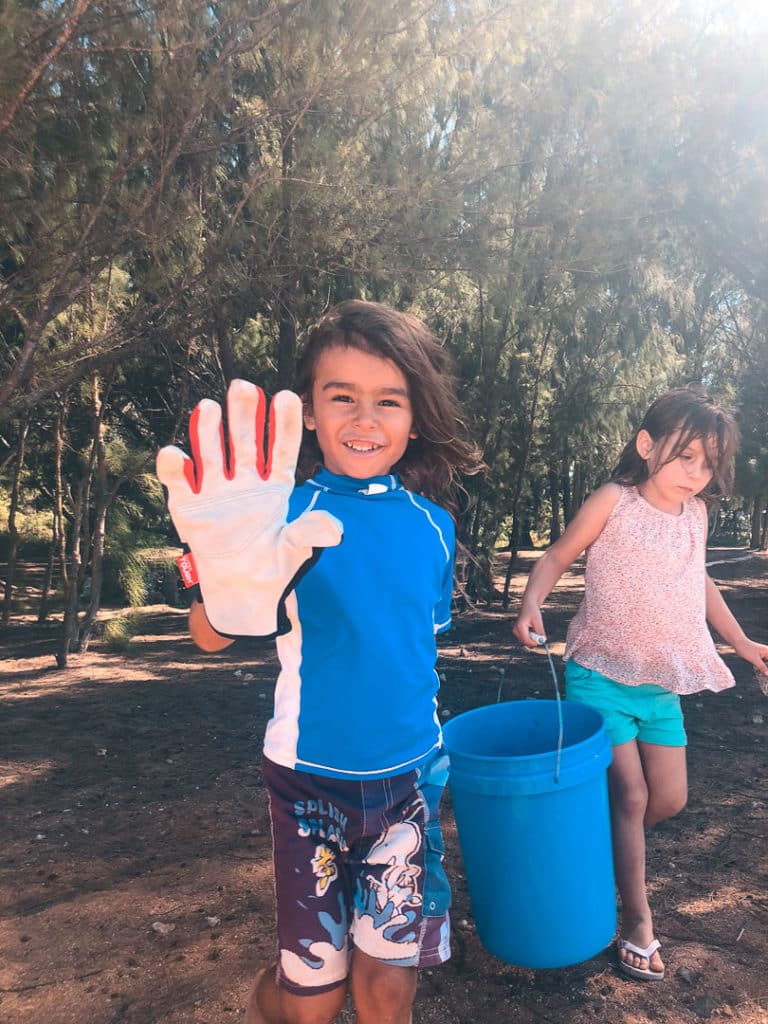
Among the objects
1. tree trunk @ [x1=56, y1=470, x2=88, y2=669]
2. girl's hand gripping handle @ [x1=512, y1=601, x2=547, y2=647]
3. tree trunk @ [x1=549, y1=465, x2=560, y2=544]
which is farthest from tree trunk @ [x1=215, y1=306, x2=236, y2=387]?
tree trunk @ [x1=549, y1=465, x2=560, y2=544]

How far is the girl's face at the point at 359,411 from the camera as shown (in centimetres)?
159

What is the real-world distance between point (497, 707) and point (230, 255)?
2728 mm

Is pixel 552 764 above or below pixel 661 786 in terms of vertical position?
above

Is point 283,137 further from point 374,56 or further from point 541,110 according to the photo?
point 541,110

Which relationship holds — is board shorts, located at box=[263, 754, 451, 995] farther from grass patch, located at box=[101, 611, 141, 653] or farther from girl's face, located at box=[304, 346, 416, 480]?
A: grass patch, located at box=[101, 611, 141, 653]

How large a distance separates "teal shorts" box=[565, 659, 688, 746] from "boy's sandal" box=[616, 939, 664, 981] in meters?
0.51

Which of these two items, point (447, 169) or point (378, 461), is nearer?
point (378, 461)

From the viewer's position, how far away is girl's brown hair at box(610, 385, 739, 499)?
2.11 m

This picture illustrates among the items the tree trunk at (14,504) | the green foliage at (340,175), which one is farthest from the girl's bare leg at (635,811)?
the tree trunk at (14,504)

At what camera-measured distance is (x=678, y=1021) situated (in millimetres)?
1858

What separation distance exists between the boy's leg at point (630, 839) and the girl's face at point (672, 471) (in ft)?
2.21

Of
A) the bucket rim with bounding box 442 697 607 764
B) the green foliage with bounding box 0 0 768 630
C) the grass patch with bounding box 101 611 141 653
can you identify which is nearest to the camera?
the bucket rim with bounding box 442 697 607 764

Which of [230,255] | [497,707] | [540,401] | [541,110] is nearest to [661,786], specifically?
[497,707]

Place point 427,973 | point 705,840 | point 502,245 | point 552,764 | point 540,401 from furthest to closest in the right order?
point 540,401 → point 502,245 → point 705,840 → point 427,973 → point 552,764
